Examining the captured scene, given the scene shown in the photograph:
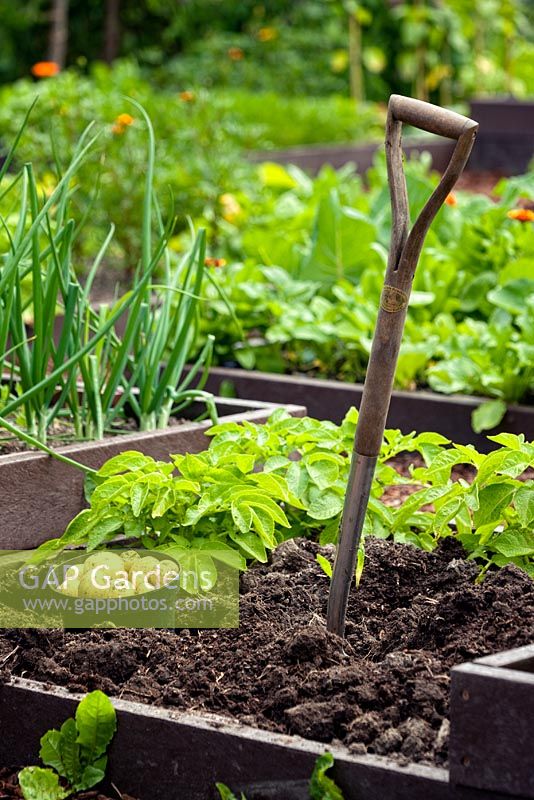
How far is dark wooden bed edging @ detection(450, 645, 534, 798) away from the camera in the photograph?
5.73 feet

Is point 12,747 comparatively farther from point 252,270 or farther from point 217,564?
point 252,270

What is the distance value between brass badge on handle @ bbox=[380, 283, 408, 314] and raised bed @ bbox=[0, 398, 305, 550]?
3.66 feet

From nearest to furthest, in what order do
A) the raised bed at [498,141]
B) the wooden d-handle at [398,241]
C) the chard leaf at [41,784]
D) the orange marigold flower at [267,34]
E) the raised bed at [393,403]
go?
the wooden d-handle at [398,241]
the chard leaf at [41,784]
the raised bed at [393,403]
the raised bed at [498,141]
the orange marigold flower at [267,34]

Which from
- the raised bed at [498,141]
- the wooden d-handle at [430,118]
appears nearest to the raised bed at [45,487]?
the wooden d-handle at [430,118]

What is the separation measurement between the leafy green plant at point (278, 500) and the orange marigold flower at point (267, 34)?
10.9m

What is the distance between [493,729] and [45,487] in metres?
1.35

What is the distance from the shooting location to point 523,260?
427 cm

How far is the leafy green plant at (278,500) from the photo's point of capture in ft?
7.75

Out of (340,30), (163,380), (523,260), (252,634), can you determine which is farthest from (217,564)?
(340,30)

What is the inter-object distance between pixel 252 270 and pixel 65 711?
280 cm

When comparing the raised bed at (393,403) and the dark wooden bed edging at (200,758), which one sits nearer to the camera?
the dark wooden bed edging at (200,758)

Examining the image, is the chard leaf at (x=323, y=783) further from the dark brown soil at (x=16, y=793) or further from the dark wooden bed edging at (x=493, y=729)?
the dark brown soil at (x=16, y=793)

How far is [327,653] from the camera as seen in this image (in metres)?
2.10

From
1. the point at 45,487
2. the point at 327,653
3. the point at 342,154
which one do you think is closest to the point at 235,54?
the point at 342,154
